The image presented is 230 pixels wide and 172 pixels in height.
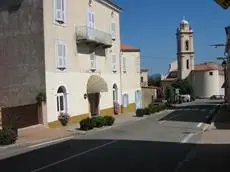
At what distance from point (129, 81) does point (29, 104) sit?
959 inches

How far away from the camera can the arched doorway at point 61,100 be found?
35.8 meters

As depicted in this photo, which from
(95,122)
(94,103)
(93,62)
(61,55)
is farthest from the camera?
(94,103)

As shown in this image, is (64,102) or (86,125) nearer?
(86,125)

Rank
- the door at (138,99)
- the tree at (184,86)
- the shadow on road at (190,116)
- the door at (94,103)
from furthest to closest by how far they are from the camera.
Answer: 1. the tree at (184,86)
2. the door at (138,99)
3. the door at (94,103)
4. the shadow on road at (190,116)

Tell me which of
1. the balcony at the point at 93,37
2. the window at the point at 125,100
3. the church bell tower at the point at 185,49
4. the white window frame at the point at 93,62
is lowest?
the window at the point at 125,100

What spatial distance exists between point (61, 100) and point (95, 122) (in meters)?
4.93

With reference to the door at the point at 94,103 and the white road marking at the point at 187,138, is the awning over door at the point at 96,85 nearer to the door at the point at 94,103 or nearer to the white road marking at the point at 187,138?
the door at the point at 94,103

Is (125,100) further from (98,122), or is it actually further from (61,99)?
(98,122)

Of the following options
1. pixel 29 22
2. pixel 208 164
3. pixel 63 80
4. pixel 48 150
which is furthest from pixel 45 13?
pixel 208 164

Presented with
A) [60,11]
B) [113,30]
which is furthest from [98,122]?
[113,30]

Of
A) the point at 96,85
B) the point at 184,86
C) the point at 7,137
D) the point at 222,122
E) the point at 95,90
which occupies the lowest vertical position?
the point at 222,122

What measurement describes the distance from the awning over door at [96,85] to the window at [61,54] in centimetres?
550

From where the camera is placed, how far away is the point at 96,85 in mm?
42406

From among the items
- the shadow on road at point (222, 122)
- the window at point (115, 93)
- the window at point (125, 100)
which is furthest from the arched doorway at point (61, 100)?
the window at point (125, 100)
